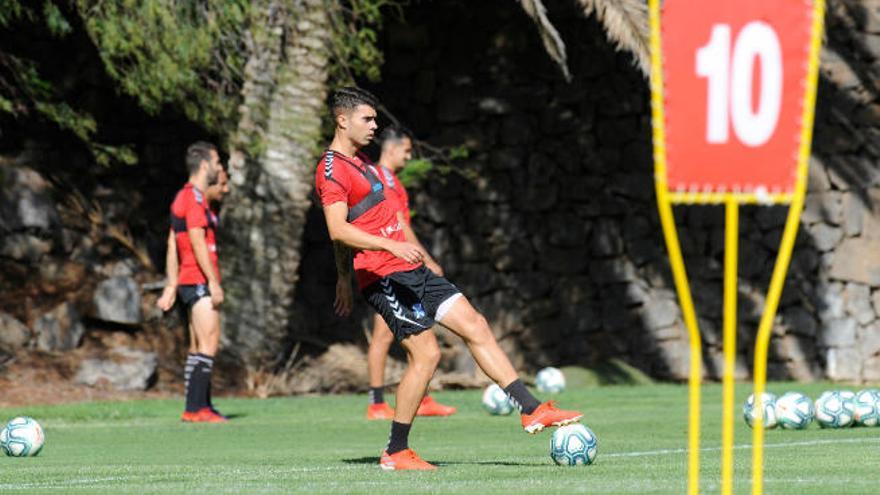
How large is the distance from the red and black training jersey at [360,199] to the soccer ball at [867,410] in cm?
411

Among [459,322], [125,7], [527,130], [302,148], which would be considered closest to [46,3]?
[125,7]

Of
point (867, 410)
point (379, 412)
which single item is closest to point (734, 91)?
point (867, 410)

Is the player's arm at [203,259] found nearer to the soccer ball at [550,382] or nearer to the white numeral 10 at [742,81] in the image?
the soccer ball at [550,382]

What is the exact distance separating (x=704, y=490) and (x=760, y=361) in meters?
2.20

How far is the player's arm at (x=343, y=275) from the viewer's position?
29.2ft

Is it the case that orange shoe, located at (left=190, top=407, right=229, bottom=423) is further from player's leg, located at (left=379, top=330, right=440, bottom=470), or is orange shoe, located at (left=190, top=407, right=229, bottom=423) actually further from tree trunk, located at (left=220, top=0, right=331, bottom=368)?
player's leg, located at (left=379, top=330, right=440, bottom=470)

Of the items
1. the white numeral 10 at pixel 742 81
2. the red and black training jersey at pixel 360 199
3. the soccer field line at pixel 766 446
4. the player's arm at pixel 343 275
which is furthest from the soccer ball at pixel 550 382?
the white numeral 10 at pixel 742 81

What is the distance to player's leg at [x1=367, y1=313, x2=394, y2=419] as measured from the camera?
534 inches

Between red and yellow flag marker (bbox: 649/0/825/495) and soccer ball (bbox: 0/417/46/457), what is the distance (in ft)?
20.1

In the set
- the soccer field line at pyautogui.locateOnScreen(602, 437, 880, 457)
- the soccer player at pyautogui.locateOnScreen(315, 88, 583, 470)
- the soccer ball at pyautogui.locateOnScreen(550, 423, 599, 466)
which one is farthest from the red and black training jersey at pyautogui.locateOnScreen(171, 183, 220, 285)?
the soccer ball at pyautogui.locateOnScreen(550, 423, 599, 466)

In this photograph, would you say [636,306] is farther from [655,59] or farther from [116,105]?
[655,59]

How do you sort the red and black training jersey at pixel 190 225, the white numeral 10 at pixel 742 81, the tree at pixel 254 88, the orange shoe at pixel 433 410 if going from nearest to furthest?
the white numeral 10 at pixel 742 81, the red and black training jersey at pixel 190 225, the orange shoe at pixel 433 410, the tree at pixel 254 88

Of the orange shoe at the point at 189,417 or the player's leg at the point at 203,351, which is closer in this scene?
the player's leg at the point at 203,351

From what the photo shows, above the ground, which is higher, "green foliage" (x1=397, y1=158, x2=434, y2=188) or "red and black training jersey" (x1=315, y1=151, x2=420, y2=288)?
"green foliage" (x1=397, y1=158, x2=434, y2=188)
